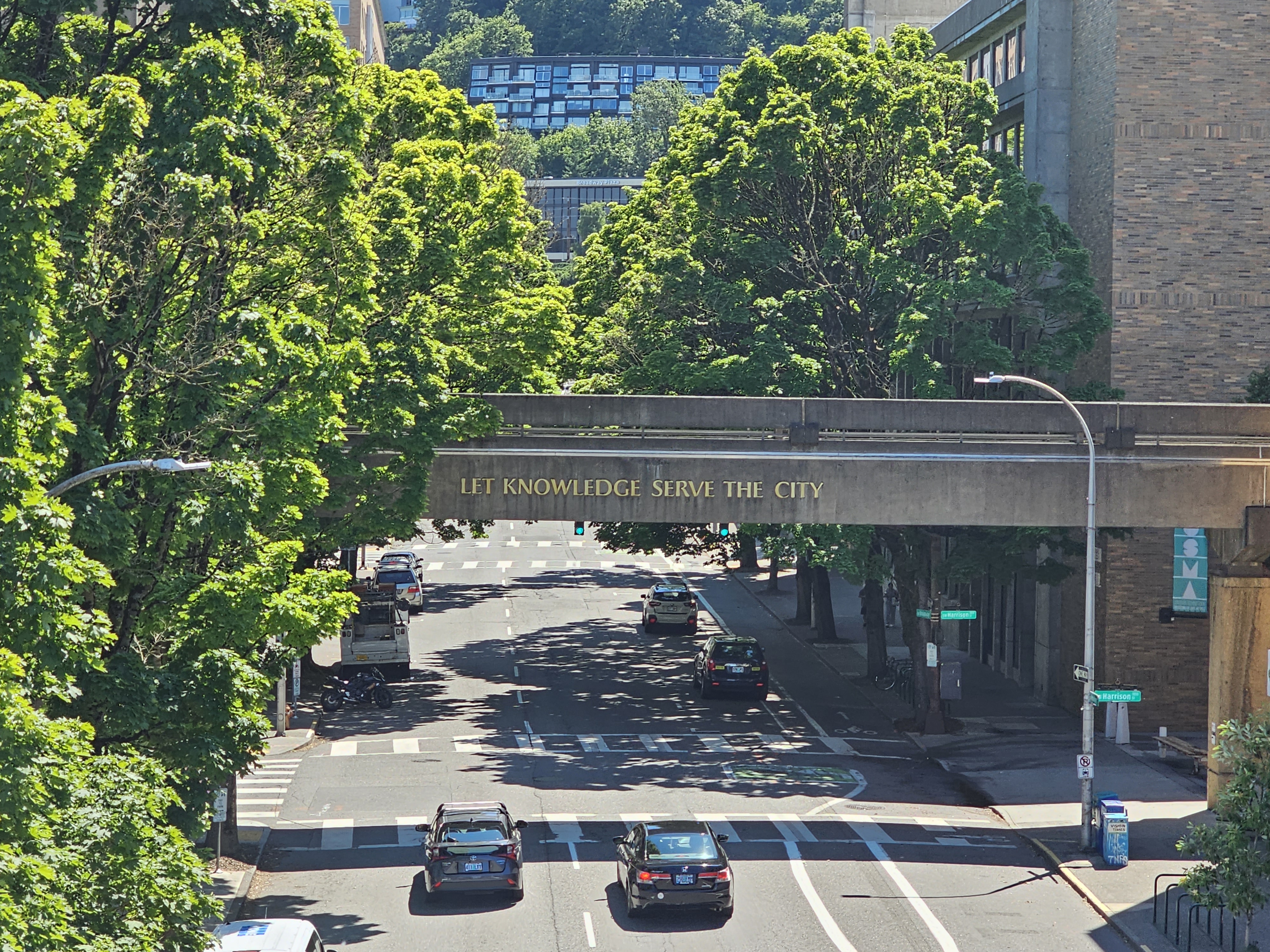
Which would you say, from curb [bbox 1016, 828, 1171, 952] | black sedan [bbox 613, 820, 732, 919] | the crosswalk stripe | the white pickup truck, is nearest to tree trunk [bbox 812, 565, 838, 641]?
the white pickup truck

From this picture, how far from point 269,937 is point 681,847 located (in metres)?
7.31

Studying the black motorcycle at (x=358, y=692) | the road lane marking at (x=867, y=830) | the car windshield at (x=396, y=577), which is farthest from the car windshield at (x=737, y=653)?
the car windshield at (x=396, y=577)

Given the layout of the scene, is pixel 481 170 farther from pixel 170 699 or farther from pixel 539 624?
pixel 539 624

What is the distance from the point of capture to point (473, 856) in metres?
27.0

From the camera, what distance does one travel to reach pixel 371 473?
3262 cm

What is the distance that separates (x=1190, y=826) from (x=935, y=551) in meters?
24.5

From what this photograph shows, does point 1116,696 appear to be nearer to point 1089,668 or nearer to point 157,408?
point 1089,668

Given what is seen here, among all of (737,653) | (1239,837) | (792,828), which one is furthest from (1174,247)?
(1239,837)

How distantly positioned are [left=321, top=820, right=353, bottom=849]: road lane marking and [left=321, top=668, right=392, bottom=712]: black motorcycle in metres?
12.7

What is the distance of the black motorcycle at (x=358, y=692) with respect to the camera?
46.0 m

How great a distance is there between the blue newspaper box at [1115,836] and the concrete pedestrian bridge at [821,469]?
6709 millimetres

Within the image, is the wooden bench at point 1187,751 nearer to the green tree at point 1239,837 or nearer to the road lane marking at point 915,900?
the road lane marking at point 915,900

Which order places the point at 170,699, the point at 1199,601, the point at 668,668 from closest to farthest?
1. the point at 170,699
2. the point at 1199,601
3. the point at 668,668

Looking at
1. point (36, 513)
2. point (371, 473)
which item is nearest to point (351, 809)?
point (371, 473)
